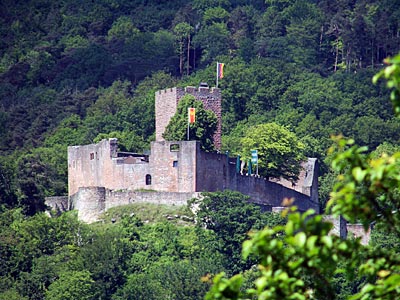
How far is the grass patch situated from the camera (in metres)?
51.6

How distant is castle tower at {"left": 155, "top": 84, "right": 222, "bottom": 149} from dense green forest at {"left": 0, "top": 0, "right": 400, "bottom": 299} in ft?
14.6

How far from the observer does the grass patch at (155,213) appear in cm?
5159

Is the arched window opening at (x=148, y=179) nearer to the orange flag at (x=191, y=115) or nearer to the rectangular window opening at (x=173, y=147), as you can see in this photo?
the rectangular window opening at (x=173, y=147)

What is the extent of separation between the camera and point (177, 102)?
57781mm

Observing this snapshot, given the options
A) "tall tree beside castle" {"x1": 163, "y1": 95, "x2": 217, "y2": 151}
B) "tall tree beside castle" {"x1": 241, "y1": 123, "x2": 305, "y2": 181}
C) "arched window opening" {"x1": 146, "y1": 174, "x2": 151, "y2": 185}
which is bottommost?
"arched window opening" {"x1": 146, "y1": 174, "x2": 151, "y2": 185}

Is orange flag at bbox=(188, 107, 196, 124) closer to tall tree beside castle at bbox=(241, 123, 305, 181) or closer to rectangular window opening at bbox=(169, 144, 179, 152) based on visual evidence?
rectangular window opening at bbox=(169, 144, 179, 152)

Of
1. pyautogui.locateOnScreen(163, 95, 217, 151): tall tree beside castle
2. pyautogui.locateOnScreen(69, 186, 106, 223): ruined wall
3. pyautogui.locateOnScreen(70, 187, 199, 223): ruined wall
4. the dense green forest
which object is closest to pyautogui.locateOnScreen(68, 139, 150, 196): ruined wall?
pyautogui.locateOnScreen(70, 187, 199, 223): ruined wall

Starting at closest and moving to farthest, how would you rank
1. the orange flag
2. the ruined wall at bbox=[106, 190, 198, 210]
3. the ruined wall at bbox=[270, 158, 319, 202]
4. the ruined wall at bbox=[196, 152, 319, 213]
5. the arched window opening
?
the ruined wall at bbox=[106, 190, 198, 210], the ruined wall at bbox=[196, 152, 319, 213], the arched window opening, the orange flag, the ruined wall at bbox=[270, 158, 319, 202]

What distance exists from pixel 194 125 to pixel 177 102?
1.80 metres

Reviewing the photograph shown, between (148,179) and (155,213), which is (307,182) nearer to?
(148,179)

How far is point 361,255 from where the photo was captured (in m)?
13.3

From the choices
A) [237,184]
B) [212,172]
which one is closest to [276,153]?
[237,184]

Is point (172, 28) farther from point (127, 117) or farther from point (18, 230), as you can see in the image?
point (18, 230)

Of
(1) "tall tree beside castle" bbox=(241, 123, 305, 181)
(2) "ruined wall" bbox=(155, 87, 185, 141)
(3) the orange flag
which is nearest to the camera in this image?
(3) the orange flag
